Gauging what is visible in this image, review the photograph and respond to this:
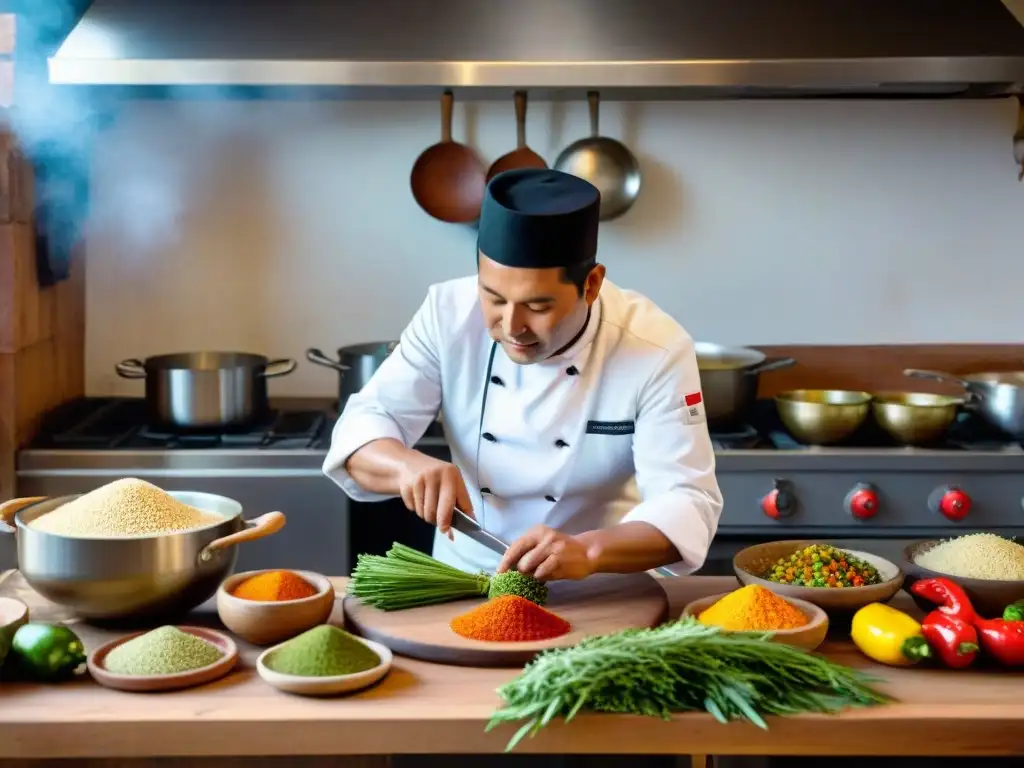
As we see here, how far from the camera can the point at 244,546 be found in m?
3.06

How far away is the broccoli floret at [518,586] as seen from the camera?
6.09 feet

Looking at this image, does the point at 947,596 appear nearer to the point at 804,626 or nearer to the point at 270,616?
the point at 804,626

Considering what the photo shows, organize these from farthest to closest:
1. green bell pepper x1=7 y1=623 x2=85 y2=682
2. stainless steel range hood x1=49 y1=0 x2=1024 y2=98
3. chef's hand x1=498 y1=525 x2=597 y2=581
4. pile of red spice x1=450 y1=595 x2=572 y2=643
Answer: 1. stainless steel range hood x1=49 y1=0 x2=1024 y2=98
2. chef's hand x1=498 y1=525 x2=597 y2=581
3. pile of red spice x1=450 y1=595 x2=572 y2=643
4. green bell pepper x1=7 y1=623 x2=85 y2=682

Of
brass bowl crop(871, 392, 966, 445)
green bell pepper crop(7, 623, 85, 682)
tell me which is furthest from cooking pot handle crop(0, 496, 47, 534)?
brass bowl crop(871, 392, 966, 445)

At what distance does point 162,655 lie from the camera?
1638mm

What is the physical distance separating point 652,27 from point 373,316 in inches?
48.4

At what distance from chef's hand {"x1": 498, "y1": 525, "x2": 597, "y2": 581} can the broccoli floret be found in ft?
0.03

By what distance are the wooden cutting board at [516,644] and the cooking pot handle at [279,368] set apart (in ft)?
4.82

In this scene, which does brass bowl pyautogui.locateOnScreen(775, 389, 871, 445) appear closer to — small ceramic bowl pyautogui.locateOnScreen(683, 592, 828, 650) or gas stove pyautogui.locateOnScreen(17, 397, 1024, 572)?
gas stove pyautogui.locateOnScreen(17, 397, 1024, 572)

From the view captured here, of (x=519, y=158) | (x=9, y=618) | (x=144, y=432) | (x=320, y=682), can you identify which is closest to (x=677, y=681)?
(x=320, y=682)

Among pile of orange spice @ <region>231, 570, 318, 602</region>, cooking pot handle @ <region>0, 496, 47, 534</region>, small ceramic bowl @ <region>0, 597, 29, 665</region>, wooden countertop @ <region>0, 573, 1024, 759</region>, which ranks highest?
cooking pot handle @ <region>0, 496, 47, 534</region>

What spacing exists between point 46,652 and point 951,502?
2305mm

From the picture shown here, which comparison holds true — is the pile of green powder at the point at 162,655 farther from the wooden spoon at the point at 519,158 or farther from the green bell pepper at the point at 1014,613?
the wooden spoon at the point at 519,158

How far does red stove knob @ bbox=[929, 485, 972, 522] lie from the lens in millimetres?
3094
